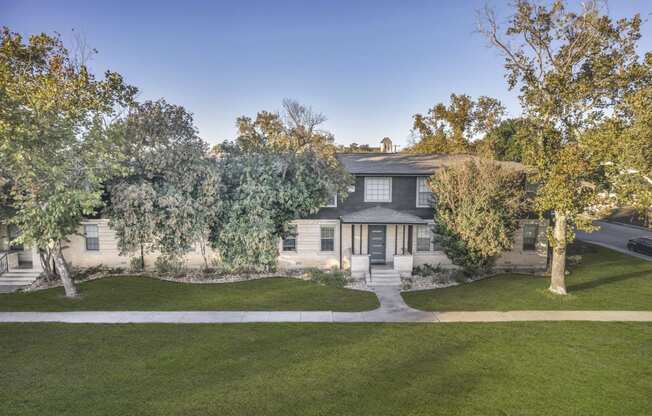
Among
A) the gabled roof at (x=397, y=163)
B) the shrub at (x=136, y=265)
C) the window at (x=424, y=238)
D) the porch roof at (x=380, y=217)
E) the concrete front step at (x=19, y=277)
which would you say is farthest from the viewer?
the window at (x=424, y=238)

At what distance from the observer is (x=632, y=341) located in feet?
38.1

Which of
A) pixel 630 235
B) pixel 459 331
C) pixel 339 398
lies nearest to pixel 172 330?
pixel 339 398

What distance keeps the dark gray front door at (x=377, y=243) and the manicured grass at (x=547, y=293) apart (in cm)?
395

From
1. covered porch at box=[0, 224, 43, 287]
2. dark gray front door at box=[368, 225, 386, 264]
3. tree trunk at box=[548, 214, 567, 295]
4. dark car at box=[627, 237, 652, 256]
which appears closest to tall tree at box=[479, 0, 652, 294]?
tree trunk at box=[548, 214, 567, 295]

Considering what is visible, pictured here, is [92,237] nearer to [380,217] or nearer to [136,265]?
[136,265]

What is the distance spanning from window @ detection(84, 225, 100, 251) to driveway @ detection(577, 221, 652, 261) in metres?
35.0

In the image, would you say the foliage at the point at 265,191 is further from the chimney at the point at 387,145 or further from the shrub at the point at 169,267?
the chimney at the point at 387,145

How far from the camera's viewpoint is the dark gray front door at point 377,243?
2042 cm

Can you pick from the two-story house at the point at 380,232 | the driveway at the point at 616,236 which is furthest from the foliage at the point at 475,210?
the driveway at the point at 616,236

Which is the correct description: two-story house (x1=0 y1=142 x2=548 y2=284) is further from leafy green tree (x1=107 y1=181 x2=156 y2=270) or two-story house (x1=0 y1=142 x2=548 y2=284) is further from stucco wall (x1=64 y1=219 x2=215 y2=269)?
leafy green tree (x1=107 y1=181 x2=156 y2=270)

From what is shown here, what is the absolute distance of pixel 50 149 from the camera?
→ 47.2ft

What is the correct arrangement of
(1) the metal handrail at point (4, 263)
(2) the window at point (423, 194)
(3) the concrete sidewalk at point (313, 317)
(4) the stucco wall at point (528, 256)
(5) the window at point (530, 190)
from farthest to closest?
(5) the window at point (530, 190), (4) the stucco wall at point (528, 256), (2) the window at point (423, 194), (1) the metal handrail at point (4, 263), (3) the concrete sidewalk at point (313, 317)

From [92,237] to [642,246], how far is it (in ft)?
120

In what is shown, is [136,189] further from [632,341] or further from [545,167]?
[632,341]
